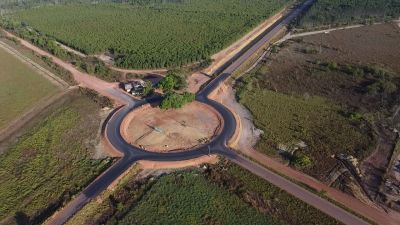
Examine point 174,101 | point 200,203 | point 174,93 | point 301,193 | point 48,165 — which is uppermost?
point 174,93

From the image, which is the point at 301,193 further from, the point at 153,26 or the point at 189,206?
the point at 153,26

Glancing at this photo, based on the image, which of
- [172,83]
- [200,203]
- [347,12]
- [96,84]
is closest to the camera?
[200,203]

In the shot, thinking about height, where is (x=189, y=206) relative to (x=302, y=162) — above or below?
below

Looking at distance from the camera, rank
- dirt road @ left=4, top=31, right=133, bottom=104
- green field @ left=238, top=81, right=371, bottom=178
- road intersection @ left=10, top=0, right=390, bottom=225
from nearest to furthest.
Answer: road intersection @ left=10, top=0, right=390, bottom=225
green field @ left=238, top=81, right=371, bottom=178
dirt road @ left=4, top=31, right=133, bottom=104

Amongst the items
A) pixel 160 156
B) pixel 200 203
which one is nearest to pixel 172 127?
pixel 160 156

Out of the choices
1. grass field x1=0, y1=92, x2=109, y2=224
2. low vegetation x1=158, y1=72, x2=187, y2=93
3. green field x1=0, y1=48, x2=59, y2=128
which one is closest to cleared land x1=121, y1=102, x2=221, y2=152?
low vegetation x1=158, y1=72, x2=187, y2=93

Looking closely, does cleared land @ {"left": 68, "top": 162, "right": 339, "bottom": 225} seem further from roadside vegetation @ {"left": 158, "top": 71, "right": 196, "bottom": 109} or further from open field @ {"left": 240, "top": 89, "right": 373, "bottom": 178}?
roadside vegetation @ {"left": 158, "top": 71, "right": 196, "bottom": 109}

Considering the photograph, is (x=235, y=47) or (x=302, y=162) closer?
(x=302, y=162)
